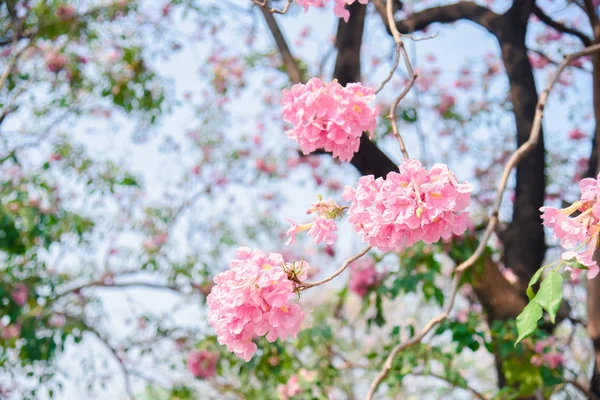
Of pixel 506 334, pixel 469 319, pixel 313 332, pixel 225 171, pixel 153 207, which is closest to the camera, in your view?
pixel 469 319

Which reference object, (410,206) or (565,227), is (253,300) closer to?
(410,206)

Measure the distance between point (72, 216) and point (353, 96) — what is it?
2989 mm

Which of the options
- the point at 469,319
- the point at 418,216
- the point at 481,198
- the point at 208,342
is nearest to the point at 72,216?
the point at 208,342

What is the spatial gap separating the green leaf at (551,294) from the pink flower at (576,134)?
4292 mm

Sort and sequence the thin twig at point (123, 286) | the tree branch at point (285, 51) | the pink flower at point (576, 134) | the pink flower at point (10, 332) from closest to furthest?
the tree branch at point (285, 51) → the pink flower at point (10, 332) → the thin twig at point (123, 286) → the pink flower at point (576, 134)

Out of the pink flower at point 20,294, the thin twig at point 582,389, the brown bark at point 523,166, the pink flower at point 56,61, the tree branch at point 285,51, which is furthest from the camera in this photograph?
the pink flower at point 56,61

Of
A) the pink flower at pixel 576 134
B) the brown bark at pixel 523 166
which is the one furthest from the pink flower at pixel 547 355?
the pink flower at pixel 576 134

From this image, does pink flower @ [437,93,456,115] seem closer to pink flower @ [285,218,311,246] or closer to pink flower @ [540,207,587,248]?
pink flower @ [285,218,311,246]

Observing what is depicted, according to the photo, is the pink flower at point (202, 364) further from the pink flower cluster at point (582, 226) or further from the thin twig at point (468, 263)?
the pink flower cluster at point (582, 226)

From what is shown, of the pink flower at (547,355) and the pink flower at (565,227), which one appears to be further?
the pink flower at (547,355)

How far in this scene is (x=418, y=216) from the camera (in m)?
1.20

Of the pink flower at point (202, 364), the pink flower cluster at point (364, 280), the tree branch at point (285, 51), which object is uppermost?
the tree branch at point (285, 51)

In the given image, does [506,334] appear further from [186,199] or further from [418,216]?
[186,199]

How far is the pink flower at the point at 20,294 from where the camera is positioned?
3841mm
